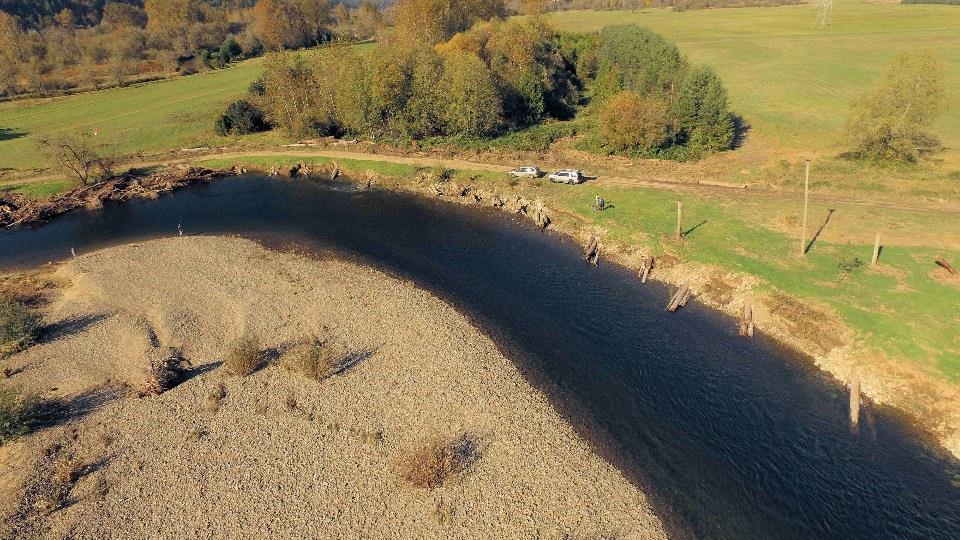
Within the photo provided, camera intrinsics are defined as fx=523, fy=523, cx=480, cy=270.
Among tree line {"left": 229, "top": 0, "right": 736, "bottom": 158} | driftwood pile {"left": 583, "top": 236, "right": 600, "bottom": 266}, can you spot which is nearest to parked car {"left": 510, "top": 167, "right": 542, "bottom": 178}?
tree line {"left": 229, "top": 0, "right": 736, "bottom": 158}

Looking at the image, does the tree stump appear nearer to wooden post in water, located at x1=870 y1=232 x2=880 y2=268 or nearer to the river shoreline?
the river shoreline

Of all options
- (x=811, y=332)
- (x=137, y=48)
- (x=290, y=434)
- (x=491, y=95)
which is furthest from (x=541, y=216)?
(x=137, y=48)

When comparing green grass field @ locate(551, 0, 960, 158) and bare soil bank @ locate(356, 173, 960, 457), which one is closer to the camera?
bare soil bank @ locate(356, 173, 960, 457)

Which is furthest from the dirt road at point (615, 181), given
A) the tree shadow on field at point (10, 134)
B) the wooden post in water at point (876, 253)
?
the tree shadow on field at point (10, 134)

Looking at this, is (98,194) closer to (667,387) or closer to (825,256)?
(667,387)

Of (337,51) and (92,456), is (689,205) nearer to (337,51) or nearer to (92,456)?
(92,456)

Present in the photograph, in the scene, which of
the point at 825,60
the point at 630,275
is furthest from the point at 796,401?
the point at 825,60

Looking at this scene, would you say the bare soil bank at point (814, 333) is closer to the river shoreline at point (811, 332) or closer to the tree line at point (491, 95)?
the river shoreline at point (811, 332)
